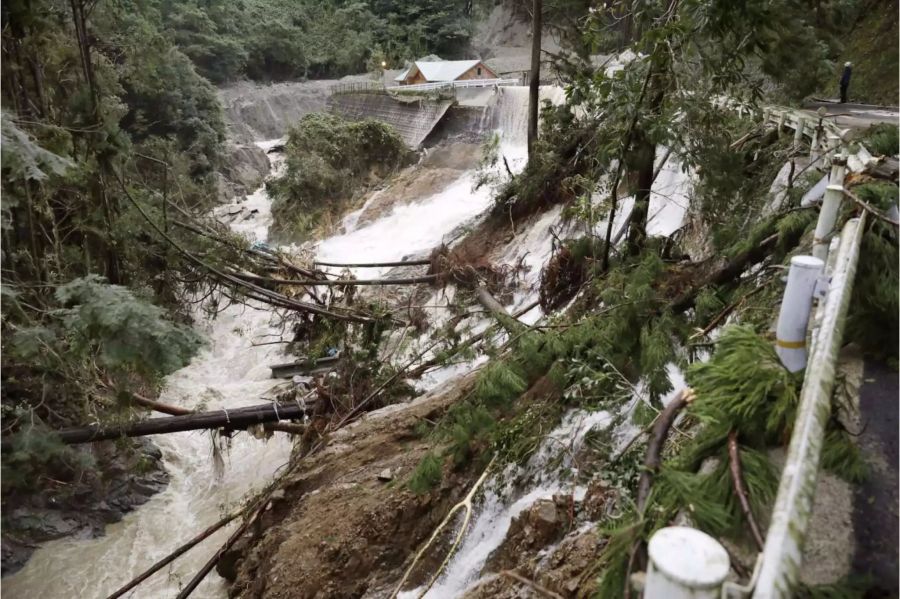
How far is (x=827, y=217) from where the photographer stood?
259cm

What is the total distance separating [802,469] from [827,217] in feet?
5.64

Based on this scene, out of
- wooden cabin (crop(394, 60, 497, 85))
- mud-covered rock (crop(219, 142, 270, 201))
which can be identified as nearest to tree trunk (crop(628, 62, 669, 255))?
mud-covered rock (crop(219, 142, 270, 201))

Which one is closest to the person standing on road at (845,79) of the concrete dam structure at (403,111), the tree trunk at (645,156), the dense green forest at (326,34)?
the tree trunk at (645,156)

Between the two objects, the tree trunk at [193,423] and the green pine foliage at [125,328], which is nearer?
the green pine foliage at [125,328]

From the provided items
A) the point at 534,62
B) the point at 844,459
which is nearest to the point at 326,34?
the point at 534,62

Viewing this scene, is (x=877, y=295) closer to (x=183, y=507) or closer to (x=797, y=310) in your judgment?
(x=797, y=310)

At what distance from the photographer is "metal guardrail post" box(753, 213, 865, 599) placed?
3.86 ft

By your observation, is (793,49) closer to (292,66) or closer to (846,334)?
(846,334)

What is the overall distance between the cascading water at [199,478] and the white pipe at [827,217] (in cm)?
328

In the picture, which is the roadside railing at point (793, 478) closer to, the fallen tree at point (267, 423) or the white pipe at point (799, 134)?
the white pipe at point (799, 134)

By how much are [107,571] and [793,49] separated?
36.2 feet

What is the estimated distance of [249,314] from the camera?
52.1ft

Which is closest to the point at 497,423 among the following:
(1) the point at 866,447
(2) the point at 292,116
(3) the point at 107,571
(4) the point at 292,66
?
(1) the point at 866,447

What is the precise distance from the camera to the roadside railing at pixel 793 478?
119 centimetres
